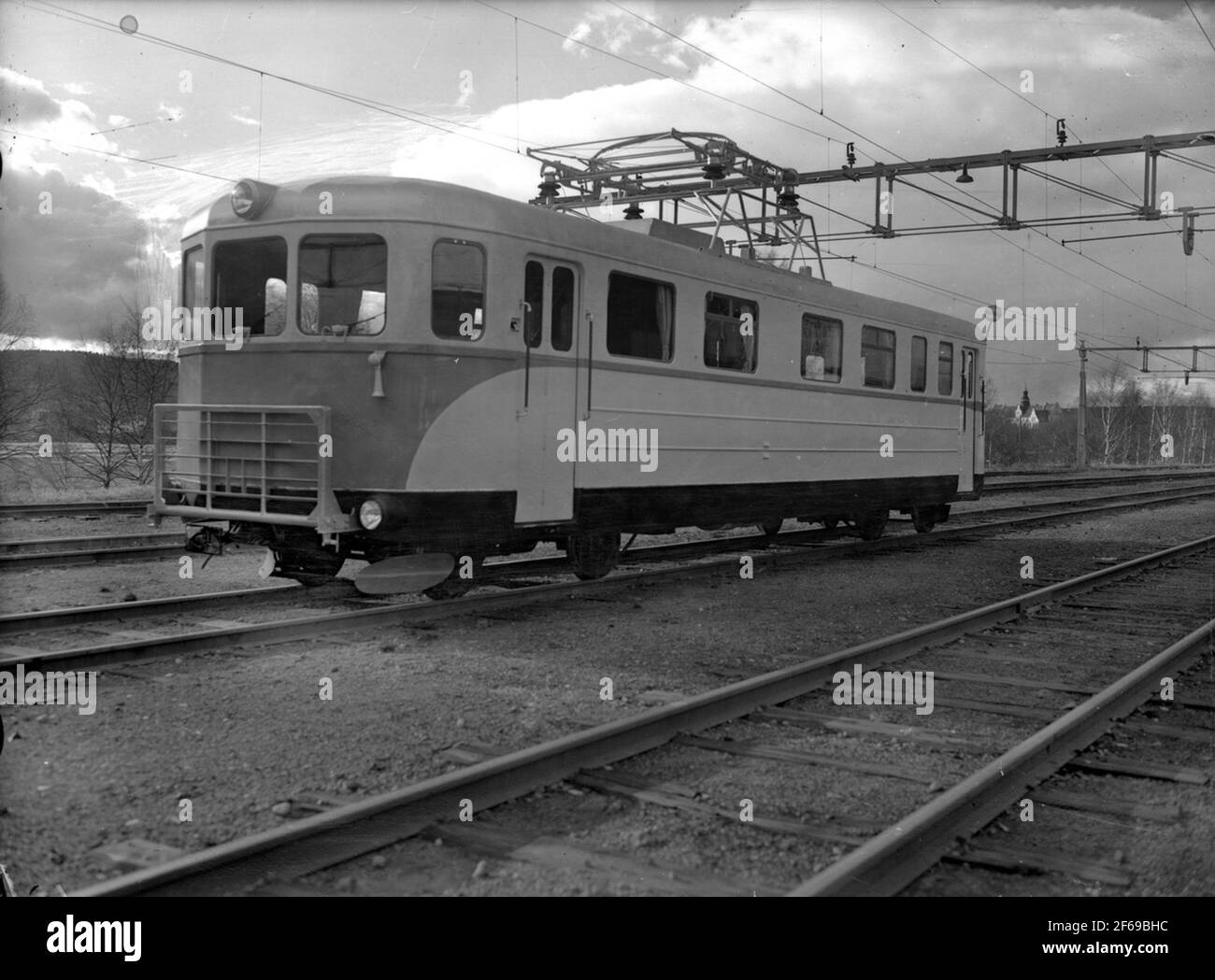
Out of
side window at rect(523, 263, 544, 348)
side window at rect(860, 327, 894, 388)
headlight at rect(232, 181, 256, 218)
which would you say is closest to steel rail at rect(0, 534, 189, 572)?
headlight at rect(232, 181, 256, 218)

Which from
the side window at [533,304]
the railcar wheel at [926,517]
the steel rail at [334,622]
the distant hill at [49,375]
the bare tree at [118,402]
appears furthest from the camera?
the bare tree at [118,402]

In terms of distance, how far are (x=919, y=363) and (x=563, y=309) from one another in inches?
302

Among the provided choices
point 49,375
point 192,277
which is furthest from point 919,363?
point 49,375

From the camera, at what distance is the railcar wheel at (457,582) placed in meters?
8.99

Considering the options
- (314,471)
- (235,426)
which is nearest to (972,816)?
(314,471)

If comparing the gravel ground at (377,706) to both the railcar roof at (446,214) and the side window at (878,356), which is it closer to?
the railcar roof at (446,214)

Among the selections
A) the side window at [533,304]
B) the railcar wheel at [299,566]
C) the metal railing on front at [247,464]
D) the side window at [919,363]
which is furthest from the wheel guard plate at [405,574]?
the side window at [919,363]

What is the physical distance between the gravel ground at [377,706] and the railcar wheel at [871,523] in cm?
439

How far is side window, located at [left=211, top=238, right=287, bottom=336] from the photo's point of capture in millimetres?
8328

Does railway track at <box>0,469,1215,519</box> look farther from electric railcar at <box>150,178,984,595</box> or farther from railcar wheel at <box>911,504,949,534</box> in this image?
railcar wheel at <box>911,504,949,534</box>

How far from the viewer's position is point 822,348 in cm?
1263

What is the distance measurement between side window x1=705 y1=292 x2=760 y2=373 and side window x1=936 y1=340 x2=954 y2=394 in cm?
524

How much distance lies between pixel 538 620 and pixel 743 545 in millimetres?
6097

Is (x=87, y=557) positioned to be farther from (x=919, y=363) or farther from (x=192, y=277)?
(x=919, y=363)
